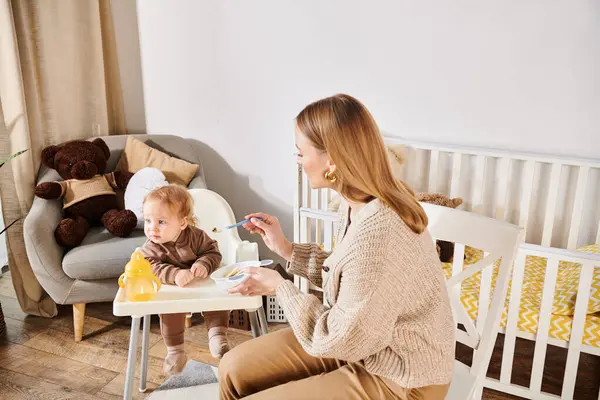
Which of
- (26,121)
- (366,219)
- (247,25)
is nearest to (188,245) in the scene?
(366,219)

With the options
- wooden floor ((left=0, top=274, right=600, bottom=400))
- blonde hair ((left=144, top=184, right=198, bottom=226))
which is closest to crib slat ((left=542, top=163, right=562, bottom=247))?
wooden floor ((left=0, top=274, right=600, bottom=400))

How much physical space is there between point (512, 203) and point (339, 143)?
152 centimetres

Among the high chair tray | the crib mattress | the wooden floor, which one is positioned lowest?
the wooden floor

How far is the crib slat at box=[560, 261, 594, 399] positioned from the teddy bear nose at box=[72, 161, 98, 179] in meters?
1.98

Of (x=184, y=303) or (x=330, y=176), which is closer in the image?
(x=330, y=176)

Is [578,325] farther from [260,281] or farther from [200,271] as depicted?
[200,271]

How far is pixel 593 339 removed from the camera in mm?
1932

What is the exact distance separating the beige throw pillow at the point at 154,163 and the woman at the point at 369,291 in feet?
5.17

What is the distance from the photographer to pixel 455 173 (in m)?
2.51

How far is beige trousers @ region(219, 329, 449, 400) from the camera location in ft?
4.21

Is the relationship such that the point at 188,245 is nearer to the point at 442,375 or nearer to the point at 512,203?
the point at 442,375

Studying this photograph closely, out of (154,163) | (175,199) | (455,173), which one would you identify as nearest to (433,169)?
(455,173)

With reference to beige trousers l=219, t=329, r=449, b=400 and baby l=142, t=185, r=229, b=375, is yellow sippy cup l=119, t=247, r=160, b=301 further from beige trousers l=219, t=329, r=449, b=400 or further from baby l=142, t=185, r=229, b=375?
beige trousers l=219, t=329, r=449, b=400

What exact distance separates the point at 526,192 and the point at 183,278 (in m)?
1.43
